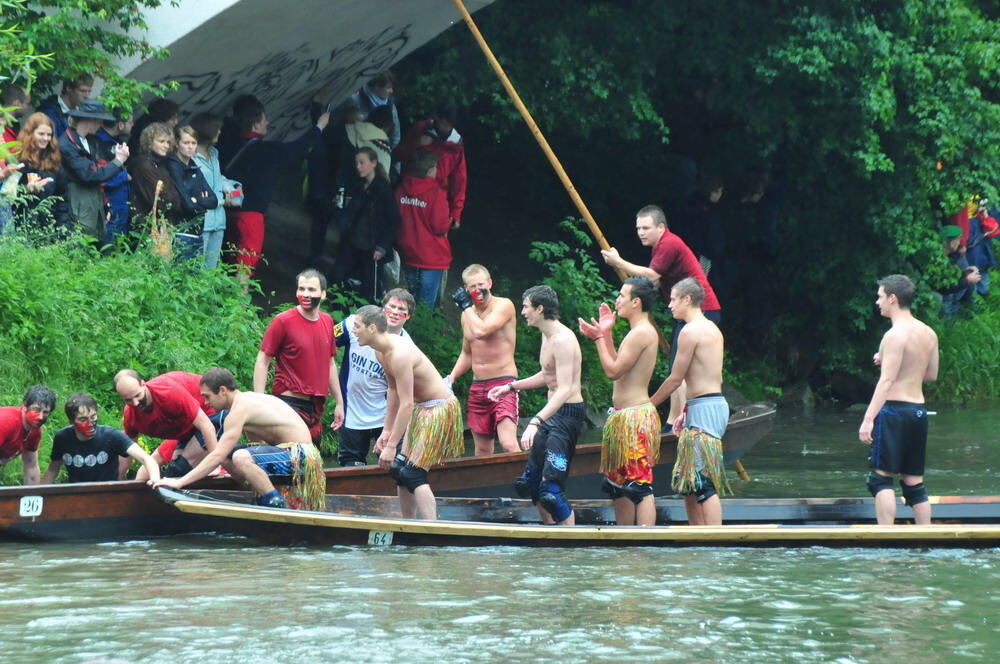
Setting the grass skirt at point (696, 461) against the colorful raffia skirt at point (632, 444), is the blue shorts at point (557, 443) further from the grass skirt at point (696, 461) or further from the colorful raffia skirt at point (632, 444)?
the grass skirt at point (696, 461)

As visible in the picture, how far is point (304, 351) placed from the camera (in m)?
11.8

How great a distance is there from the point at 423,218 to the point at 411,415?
227 inches

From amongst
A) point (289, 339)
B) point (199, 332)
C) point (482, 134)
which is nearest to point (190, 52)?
point (199, 332)

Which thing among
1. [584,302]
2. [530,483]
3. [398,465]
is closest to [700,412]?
[530,483]

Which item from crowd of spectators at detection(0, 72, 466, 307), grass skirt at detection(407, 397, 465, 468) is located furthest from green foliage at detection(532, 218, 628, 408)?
grass skirt at detection(407, 397, 465, 468)

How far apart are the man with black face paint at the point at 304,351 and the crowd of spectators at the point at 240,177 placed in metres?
2.29

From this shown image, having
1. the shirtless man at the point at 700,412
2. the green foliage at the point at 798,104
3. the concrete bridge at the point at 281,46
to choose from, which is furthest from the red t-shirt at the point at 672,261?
the green foliage at the point at 798,104

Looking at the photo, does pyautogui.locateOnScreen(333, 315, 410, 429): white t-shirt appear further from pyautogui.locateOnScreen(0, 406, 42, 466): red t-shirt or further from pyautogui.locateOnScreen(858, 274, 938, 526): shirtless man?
pyautogui.locateOnScreen(858, 274, 938, 526): shirtless man

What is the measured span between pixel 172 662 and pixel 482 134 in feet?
49.2

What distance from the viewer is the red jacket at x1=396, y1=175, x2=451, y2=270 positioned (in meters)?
16.2

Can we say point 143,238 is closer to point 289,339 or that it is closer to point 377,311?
point 289,339

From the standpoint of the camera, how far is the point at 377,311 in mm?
10523

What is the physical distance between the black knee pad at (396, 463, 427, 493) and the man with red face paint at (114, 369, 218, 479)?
1.28 metres

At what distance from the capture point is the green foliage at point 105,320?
1210 cm
